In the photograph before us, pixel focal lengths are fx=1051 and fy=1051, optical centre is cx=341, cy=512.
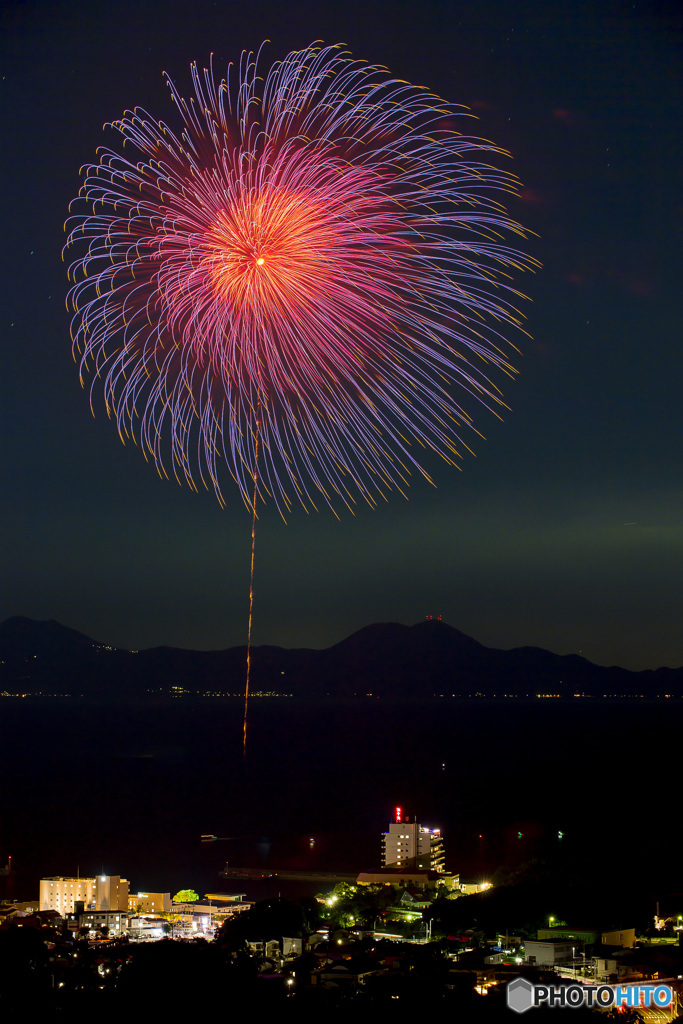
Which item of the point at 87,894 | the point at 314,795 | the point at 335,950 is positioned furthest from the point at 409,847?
the point at 314,795

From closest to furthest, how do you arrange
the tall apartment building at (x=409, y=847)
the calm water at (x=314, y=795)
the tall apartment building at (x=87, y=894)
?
the tall apartment building at (x=87, y=894)
the tall apartment building at (x=409, y=847)
the calm water at (x=314, y=795)

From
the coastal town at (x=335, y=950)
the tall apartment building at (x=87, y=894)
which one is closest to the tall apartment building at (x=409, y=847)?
the coastal town at (x=335, y=950)

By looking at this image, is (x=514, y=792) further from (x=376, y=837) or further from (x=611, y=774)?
(x=376, y=837)

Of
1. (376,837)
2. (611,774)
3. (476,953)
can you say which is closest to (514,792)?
(611,774)

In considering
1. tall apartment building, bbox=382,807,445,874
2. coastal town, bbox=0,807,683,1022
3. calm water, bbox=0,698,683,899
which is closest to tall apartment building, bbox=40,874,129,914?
coastal town, bbox=0,807,683,1022

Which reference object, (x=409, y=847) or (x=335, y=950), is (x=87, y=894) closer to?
(x=335, y=950)

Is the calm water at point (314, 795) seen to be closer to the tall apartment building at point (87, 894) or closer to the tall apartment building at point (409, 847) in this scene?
the tall apartment building at point (409, 847)
